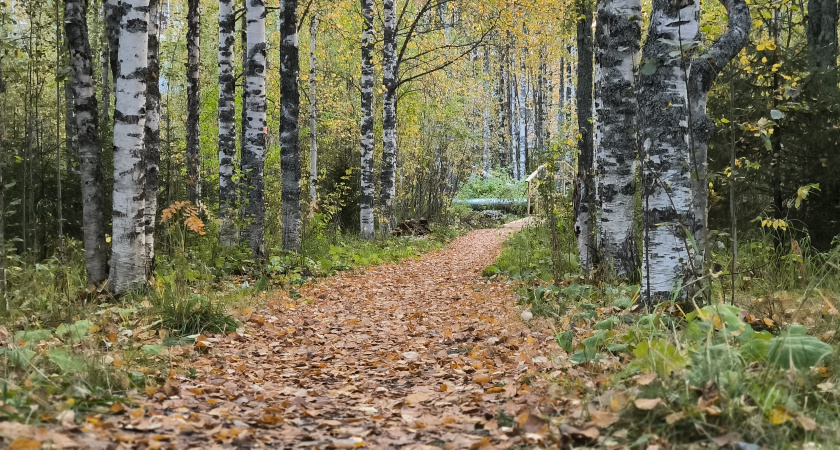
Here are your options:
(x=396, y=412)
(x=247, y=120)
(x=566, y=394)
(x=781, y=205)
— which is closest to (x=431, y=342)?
(x=396, y=412)

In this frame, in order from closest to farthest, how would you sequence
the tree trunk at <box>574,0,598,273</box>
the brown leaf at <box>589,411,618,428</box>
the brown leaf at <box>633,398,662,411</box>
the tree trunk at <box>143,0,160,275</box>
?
the brown leaf at <box>633,398,662,411</box> < the brown leaf at <box>589,411,618,428</box> < the tree trunk at <box>143,0,160,275</box> < the tree trunk at <box>574,0,598,273</box>

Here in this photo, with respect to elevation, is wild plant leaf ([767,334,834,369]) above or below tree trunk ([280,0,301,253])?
below

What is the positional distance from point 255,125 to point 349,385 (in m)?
6.68

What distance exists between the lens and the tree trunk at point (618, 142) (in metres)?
6.98

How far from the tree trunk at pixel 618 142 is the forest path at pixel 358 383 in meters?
1.46

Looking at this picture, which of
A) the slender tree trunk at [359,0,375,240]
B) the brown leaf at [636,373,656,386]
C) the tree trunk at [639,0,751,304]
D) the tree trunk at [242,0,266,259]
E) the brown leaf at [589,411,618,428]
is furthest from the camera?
the slender tree trunk at [359,0,375,240]

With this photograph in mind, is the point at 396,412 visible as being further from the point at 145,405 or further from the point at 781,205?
the point at 781,205

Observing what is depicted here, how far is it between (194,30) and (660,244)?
10.4m

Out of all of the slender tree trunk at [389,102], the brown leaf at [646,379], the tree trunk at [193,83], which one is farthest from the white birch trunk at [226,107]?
the brown leaf at [646,379]

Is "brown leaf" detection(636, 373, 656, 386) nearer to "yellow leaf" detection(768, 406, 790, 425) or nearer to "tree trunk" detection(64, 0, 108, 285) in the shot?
"yellow leaf" detection(768, 406, 790, 425)

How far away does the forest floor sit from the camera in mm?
2734

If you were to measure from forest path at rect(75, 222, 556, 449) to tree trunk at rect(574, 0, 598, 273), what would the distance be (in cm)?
188

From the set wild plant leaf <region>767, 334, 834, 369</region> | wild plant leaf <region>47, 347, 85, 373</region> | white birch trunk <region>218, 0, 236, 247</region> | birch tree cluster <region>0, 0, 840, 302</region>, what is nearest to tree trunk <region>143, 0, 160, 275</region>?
birch tree cluster <region>0, 0, 840, 302</region>

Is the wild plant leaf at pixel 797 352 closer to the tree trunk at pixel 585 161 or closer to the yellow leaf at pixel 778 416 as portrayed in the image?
the yellow leaf at pixel 778 416
